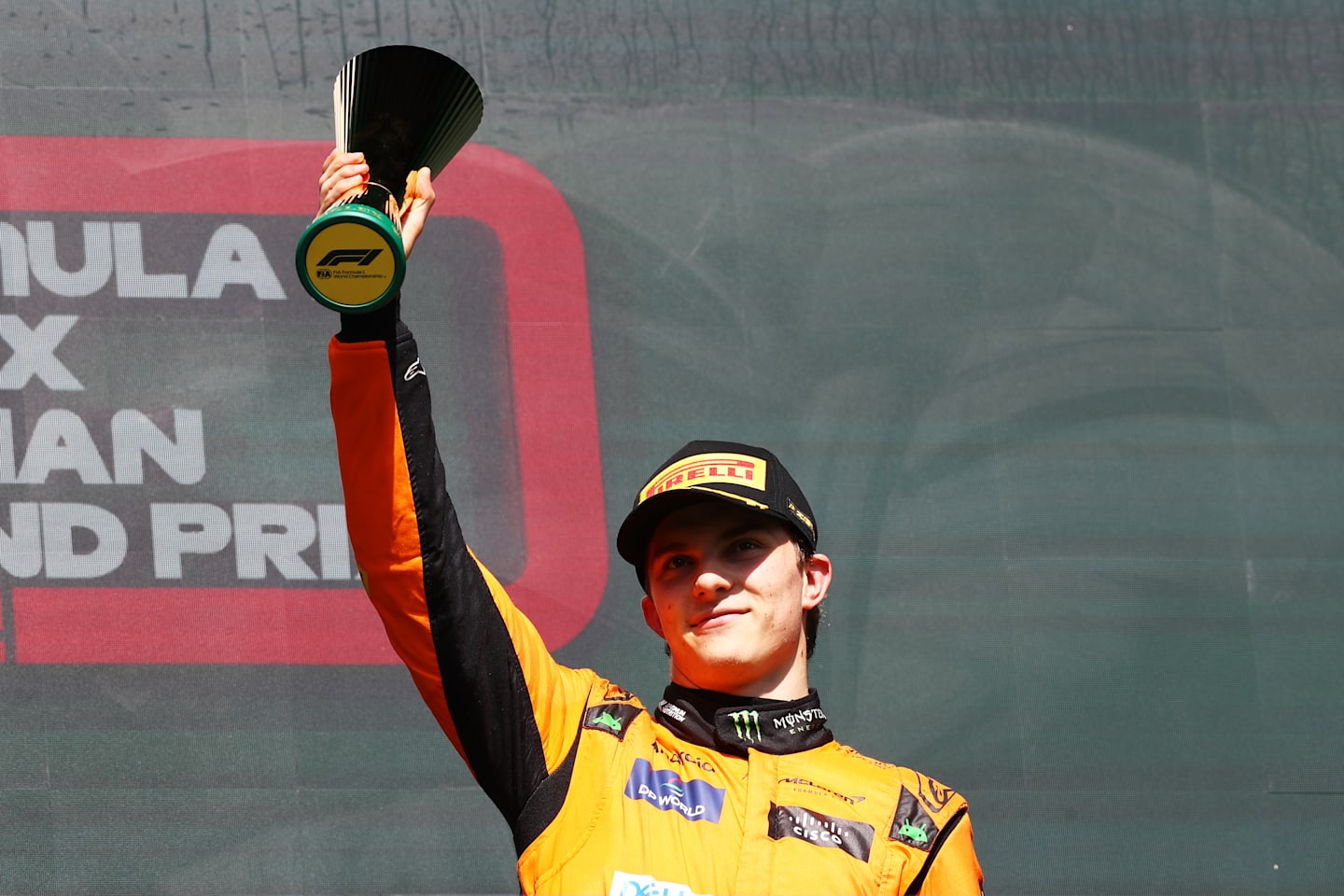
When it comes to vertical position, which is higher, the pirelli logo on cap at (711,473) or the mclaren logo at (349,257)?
the mclaren logo at (349,257)

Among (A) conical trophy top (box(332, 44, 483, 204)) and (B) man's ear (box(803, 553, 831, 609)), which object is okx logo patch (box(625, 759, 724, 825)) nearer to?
(B) man's ear (box(803, 553, 831, 609))

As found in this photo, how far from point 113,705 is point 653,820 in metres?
1.20

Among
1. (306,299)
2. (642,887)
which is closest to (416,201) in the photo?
(642,887)

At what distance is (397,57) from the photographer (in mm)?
1468

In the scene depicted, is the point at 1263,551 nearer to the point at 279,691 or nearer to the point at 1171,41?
the point at 1171,41

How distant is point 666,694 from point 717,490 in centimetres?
22

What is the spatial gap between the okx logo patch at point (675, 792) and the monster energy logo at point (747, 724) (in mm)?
65

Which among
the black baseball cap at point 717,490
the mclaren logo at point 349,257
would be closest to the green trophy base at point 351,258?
the mclaren logo at point 349,257

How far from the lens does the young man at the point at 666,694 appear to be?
1.35 m

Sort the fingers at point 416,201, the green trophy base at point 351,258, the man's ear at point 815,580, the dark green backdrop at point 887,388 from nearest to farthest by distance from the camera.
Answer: the green trophy base at point 351,258 → the fingers at point 416,201 → the man's ear at point 815,580 → the dark green backdrop at point 887,388

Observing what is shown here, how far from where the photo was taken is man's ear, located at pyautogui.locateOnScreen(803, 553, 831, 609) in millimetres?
1636

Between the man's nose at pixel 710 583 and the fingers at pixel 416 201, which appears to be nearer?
the fingers at pixel 416 201

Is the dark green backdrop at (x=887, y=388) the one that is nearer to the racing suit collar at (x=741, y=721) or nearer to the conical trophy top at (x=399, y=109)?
the racing suit collar at (x=741, y=721)

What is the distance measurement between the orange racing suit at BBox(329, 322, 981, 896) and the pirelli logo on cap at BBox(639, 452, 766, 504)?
0.20 metres
